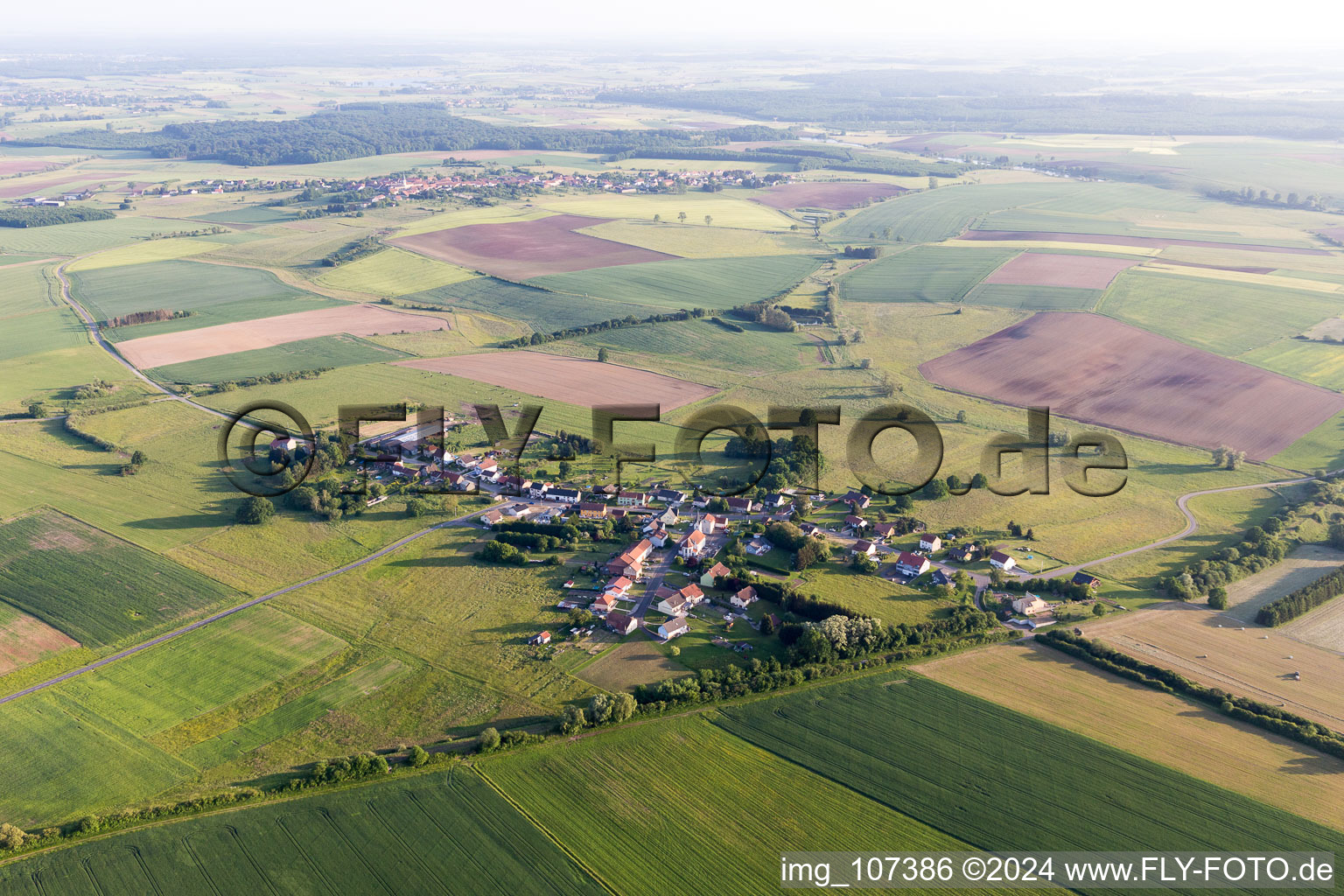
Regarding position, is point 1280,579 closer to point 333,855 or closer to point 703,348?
point 333,855

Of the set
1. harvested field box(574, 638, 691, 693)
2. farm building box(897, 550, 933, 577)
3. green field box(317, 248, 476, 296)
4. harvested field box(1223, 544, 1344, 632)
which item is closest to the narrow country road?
green field box(317, 248, 476, 296)

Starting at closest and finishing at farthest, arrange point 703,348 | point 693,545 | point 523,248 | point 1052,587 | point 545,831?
point 545,831 < point 1052,587 < point 693,545 < point 703,348 < point 523,248

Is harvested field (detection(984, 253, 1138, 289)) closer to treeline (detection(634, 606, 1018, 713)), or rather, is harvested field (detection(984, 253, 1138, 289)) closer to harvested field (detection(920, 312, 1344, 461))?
harvested field (detection(920, 312, 1344, 461))

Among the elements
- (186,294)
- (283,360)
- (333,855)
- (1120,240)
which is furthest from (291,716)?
(1120,240)

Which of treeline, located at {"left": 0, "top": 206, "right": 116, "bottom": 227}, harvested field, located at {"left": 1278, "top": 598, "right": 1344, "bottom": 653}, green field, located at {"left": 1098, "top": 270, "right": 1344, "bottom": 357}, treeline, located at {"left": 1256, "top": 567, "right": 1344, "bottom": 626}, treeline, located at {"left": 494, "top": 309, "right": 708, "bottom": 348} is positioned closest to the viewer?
harvested field, located at {"left": 1278, "top": 598, "right": 1344, "bottom": 653}

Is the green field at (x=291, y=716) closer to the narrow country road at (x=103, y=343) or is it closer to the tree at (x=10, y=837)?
the tree at (x=10, y=837)

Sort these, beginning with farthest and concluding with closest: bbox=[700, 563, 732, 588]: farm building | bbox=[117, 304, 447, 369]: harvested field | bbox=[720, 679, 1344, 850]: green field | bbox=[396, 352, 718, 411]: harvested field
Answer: bbox=[117, 304, 447, 369]: harvested field → bbox=[396, 352, 718, 411]: harvested field → bbox=[700, 563, 732, 588]: farm building → bbox=[720, 679, 1344, 850]: green field

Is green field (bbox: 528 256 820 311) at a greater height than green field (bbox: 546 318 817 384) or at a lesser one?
greater
